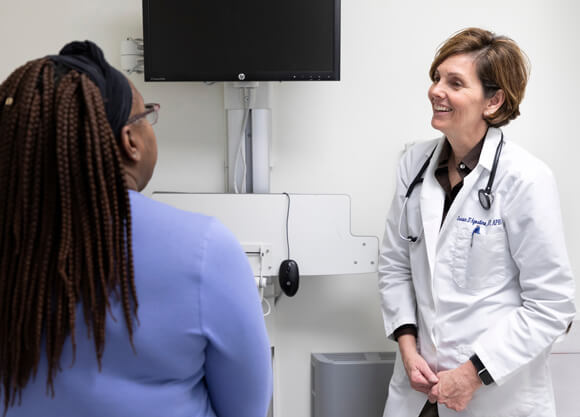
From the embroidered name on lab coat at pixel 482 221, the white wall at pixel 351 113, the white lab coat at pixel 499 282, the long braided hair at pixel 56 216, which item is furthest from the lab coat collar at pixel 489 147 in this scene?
the long braided hair at pixel 56 216

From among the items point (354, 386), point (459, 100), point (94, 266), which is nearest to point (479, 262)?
point (459, 100)

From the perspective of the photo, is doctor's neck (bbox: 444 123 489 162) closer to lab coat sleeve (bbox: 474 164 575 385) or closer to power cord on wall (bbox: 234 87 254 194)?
lab coat sleeve (bbox: 474 164 575 385)

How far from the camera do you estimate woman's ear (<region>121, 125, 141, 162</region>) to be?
28.3 inches

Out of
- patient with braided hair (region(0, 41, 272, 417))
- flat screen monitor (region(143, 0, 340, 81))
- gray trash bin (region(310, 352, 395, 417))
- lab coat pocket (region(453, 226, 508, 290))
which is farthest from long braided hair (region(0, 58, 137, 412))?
gray trash bin (region(310, 352, 395, 417))

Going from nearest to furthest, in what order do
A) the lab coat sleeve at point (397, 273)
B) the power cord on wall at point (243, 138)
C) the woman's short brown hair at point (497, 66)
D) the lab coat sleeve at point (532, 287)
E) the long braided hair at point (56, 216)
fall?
the long braided hair at point (56, 216)
the lab coat sleeve at point (532, 287)
the woman's short brown hair at point (497, 66)
the lab coat sleeve at point (397, 273)
the power cord on wall at point (243, 138)

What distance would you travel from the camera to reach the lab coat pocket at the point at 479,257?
1383 mm

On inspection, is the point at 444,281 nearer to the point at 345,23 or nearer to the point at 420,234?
the point at 420,234

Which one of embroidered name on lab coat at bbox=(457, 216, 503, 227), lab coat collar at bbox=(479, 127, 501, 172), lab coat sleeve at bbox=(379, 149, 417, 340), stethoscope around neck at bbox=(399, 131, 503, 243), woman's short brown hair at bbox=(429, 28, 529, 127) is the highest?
woman's short brown hair at bbox=(429, 28, 529, 127)

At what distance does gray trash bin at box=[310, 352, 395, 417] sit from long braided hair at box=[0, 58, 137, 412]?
1354 millimetres

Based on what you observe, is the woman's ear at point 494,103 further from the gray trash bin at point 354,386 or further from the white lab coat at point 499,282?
the gray trash bin at point 354,386

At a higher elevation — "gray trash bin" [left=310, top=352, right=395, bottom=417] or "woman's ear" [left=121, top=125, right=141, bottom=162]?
"woman's ear" [left=121, top=125, right=141, bottom=162]

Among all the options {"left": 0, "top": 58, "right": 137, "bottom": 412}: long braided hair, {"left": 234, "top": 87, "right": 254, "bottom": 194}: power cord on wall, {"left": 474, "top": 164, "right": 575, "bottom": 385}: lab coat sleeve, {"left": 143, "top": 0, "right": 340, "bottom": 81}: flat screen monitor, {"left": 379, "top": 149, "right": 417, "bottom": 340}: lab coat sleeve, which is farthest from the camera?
{"left": 234, "top": 87, "right": 254, "bottom": 194}: power cord on wall

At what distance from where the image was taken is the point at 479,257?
54.9 inches

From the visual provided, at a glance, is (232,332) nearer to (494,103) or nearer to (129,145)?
(129,145)
